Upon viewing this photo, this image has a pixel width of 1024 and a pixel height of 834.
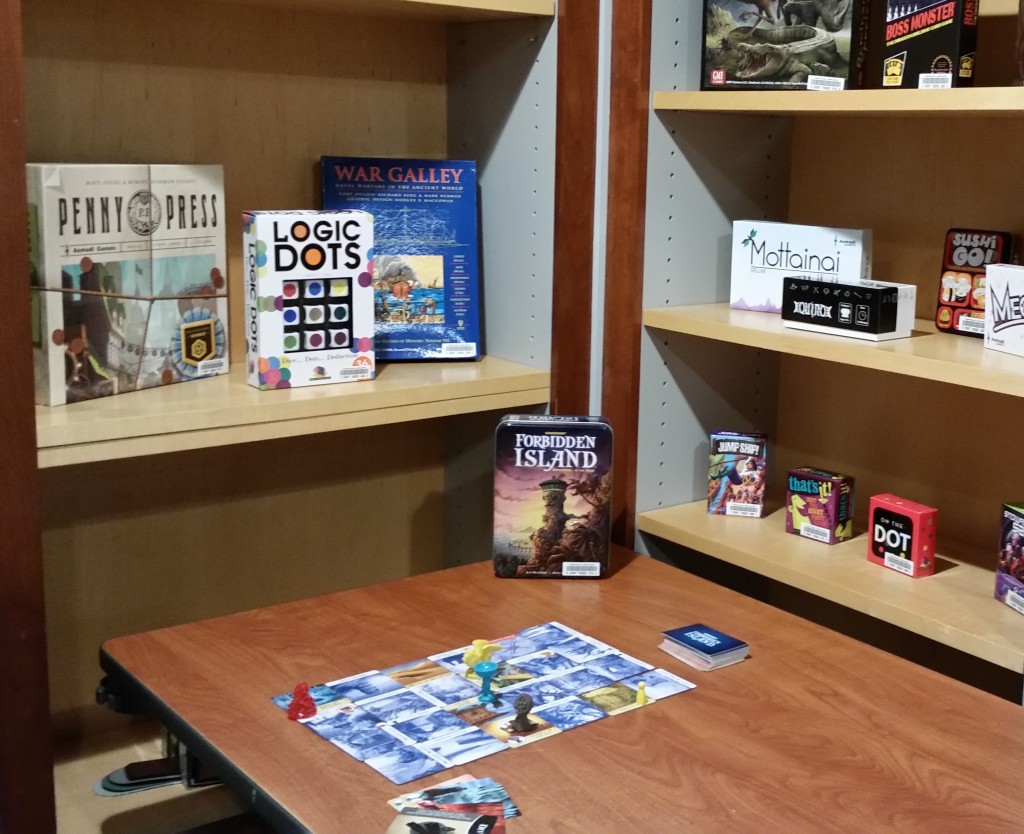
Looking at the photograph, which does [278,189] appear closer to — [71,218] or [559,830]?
[71,218]

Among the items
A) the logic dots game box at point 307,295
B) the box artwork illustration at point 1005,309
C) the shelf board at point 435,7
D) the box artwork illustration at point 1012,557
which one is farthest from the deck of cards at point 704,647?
the shelf board at point 435,7

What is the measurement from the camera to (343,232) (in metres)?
1.72

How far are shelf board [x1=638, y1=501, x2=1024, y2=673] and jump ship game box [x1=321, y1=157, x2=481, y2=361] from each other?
458 mm

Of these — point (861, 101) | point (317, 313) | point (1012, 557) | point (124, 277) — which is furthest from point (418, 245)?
point (1012, 557)

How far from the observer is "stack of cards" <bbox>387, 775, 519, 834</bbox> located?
3.53 feet

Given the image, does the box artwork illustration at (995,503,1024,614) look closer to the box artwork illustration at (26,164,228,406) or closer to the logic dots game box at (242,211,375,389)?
the logic dots game box at (242,211,375,389)

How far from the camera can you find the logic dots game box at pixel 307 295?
167 centimetres

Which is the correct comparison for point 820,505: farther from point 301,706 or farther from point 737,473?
point 301,706

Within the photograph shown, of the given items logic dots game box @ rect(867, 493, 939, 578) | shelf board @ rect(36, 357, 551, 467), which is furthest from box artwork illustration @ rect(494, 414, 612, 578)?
logic dots game box @ rect(867, 493, 939, 578)

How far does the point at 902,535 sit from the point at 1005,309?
0.35 m

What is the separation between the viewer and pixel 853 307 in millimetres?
1600

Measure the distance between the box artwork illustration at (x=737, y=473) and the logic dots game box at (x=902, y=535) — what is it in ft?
0.73

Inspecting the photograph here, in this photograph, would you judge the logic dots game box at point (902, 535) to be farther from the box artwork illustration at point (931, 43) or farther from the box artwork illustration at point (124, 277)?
the box artwork illustration at point (124, 277)

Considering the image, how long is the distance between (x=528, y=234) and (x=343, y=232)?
0.33 meters
